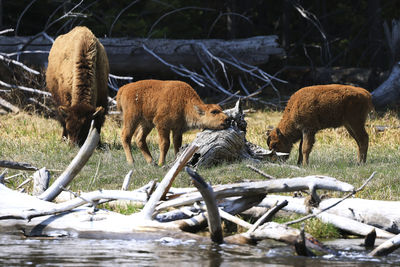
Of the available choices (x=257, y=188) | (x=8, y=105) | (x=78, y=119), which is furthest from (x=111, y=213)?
(x=8, y=105)

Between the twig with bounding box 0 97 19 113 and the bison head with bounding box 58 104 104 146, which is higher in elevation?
the bison head with bounding box 58 104 104 146

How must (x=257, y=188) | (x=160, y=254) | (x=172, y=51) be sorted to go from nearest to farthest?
(x=160, y=254) < (x=257, y=188) < (x=172, y=51)

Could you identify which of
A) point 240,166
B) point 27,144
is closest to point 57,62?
point 27,144

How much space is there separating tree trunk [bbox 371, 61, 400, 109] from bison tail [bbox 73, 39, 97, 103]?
8204 mm

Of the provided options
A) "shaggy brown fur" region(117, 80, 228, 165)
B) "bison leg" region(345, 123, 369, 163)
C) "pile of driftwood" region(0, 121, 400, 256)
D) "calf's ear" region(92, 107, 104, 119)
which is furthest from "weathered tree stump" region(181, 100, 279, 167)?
"pile of driftwood" region(0, 121, 400, 256)

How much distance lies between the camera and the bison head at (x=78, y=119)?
10.9 meters

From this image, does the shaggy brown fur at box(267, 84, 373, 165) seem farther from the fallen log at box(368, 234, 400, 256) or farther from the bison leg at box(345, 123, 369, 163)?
the fallen log at box(368, 234, 400, 256)

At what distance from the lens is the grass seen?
8.55 m

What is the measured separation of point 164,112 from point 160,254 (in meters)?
4.50

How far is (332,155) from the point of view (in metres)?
11.2

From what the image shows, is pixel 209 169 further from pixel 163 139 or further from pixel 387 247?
pixel 387 247

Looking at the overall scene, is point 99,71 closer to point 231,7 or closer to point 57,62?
point 57,62

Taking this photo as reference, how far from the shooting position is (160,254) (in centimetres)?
580

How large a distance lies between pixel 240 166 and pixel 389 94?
365 inches
